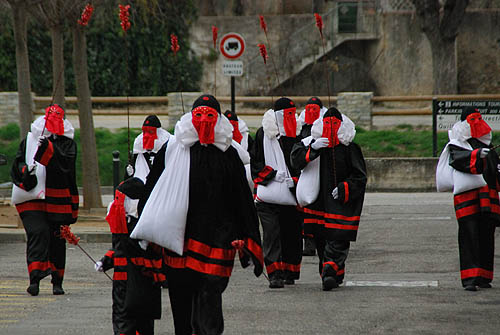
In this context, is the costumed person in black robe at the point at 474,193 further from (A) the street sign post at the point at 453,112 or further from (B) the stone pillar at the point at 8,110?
A: (B) the stone pillar at the point at 8,110

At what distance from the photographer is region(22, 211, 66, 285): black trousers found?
32.1 feet

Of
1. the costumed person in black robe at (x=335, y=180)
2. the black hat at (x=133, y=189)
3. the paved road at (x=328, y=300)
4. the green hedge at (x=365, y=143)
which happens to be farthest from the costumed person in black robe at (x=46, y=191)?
the green hedge at (x=365, y=143)

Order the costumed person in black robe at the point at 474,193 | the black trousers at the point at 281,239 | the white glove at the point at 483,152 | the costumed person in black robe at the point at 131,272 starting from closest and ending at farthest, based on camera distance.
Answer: the costumed person in black robe at the point at 131,272 → the white glove at the point at 483,152 → the costumed person in black robe at the point at 474,193 → the black trousers at the point at 281,239

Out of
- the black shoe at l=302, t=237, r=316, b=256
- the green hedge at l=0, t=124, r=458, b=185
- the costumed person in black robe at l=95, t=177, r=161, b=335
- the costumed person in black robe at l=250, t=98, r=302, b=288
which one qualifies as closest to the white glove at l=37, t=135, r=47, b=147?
the costumed person in black robe at l=250, t=98, r=302, b=288

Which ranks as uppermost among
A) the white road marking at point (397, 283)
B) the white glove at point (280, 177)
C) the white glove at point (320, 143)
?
the white glove at point (320, 143)

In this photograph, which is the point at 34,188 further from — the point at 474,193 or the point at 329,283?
the point at 474,193

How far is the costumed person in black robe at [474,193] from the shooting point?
9727 millimetres

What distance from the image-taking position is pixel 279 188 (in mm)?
10461

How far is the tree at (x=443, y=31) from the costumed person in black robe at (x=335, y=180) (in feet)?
58.9

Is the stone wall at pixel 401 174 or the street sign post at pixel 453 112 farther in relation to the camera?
the street sign post at pixel 453 112

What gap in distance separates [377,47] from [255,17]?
4081 millimetres

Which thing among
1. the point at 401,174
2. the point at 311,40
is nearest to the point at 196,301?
the point at 401,174

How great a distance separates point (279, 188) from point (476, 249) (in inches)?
81.6

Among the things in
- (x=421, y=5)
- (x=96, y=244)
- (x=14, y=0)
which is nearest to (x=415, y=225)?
(x=96, y=244)
